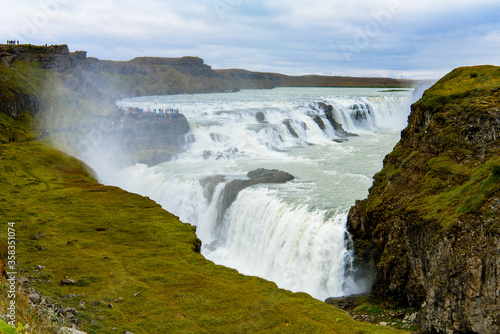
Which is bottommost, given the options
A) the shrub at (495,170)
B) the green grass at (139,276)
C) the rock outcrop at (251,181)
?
the green grass at (139,276)

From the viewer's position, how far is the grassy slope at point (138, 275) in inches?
548

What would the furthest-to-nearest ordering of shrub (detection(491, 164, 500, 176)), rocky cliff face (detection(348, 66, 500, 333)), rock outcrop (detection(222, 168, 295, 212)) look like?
rock outcrop (detection(222, 168, 295, 212)) → shrub (detection(491, 164, 500, 176)) → rocky cliff face (detection(348, 66, 500, 333))

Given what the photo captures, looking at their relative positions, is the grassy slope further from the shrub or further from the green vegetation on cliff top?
the shrub

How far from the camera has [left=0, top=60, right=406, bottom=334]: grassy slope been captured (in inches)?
548

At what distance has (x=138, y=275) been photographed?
17.1 meters

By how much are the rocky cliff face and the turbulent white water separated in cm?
262

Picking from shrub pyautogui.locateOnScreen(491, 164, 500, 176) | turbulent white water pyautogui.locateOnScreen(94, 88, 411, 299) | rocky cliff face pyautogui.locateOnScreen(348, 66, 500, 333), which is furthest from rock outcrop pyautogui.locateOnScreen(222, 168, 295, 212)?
shrub pyautogui.locateOnScreen(491, 164, 500, 176)

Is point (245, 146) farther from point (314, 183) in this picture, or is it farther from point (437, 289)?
point (437, 289)

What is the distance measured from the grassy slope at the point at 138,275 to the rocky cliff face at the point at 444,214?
10.1 feet

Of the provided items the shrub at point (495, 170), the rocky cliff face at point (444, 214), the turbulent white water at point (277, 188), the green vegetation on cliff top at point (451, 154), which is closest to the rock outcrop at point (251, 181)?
the turbulent white water at point (277, 188)

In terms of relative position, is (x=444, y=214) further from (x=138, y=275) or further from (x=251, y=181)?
(x=251, y=181)

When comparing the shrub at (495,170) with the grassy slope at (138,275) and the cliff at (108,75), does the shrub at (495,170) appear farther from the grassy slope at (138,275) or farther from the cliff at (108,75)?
the cliff at (108,75)

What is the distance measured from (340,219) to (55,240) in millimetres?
14749

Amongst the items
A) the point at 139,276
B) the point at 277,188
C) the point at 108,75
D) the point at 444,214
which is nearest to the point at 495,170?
the point at 444,214
